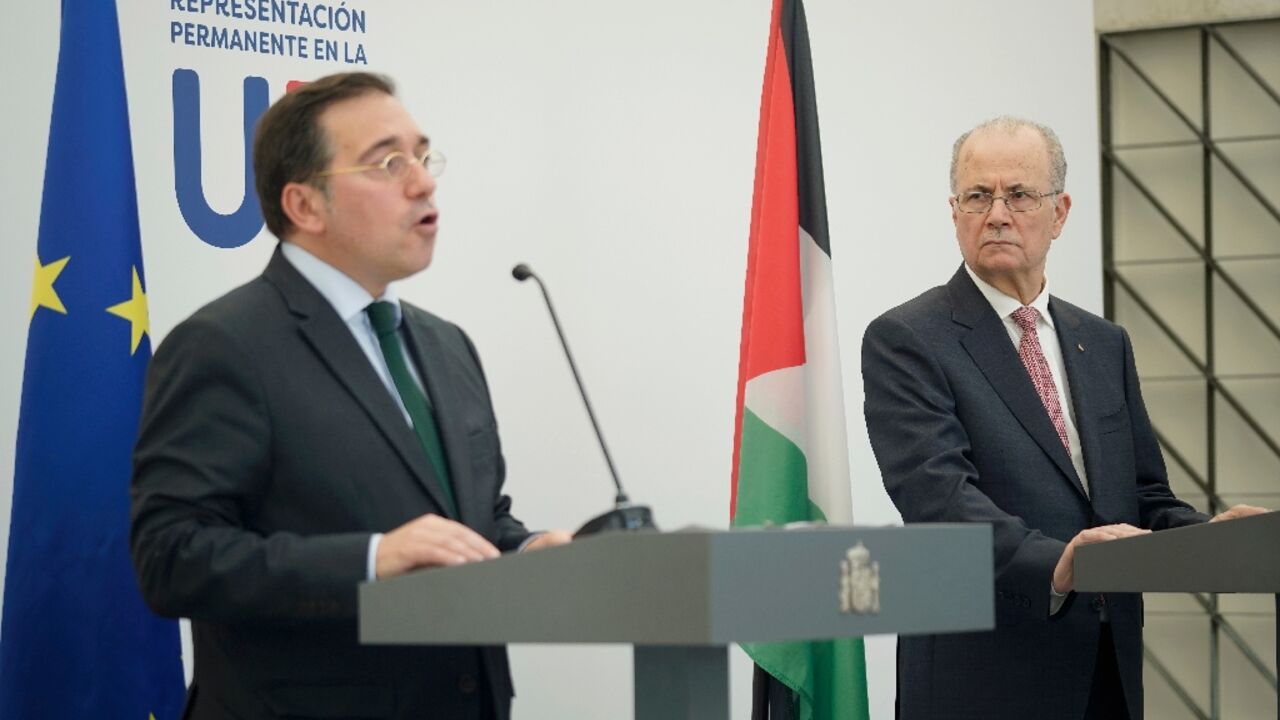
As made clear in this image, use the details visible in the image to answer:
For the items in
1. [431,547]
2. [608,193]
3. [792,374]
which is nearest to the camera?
[431,547]

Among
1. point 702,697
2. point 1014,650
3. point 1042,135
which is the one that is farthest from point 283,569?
point 1042,135

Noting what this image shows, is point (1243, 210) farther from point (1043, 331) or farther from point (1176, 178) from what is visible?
point (1043, 331)

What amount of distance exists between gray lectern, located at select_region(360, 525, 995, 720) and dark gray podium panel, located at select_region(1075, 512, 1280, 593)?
0.63 m

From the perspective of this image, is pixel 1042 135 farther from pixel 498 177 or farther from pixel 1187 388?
pixel 1187 388

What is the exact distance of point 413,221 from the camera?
225cm

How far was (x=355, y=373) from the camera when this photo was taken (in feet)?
7.11

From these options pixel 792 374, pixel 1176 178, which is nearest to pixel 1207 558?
pixel 792 374

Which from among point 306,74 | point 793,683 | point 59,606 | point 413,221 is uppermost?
point 306,74

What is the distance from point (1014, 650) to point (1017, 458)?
35cm

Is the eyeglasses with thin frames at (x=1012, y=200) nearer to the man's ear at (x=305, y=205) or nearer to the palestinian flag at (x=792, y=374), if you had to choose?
the palestinian flag at (x=792, y=374)

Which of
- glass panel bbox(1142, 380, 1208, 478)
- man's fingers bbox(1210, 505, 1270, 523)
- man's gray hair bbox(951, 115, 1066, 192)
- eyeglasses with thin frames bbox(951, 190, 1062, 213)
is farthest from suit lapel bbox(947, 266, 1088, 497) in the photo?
glass panel bbox(1142, 380, 1208, 478)

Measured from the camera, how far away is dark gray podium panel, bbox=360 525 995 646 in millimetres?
1485

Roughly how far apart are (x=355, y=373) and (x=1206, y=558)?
46.4 inches

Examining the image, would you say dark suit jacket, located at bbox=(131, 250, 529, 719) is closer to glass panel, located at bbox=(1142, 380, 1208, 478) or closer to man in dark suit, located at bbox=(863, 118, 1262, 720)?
man in dark suit, located at bbox=(863, 118, 1262, 720)
